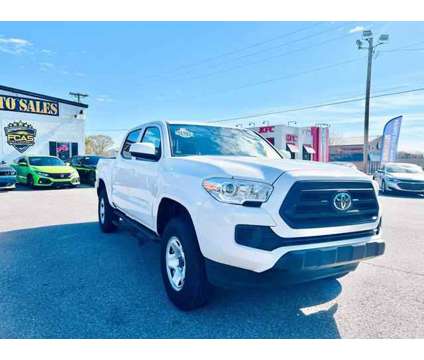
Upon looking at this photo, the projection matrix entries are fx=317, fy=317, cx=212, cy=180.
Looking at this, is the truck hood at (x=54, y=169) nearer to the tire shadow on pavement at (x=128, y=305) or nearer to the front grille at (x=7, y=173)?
the front grille at (x=7, y=173)

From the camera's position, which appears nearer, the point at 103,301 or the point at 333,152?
the point at 103,301

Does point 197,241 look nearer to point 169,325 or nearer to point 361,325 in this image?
point 169,325

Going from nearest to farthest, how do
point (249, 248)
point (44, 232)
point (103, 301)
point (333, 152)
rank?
point (249, 248), point (103, 301), point (44, 232), point (333, 152)

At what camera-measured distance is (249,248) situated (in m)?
2.45

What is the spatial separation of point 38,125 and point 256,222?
23.8m

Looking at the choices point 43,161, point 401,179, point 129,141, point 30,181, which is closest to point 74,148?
point 43,161

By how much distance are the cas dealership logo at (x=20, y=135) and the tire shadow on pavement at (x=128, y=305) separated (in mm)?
19684

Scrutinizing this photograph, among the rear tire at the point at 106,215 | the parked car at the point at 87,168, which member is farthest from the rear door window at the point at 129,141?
the parked car at the point at 87,168

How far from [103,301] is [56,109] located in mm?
23412

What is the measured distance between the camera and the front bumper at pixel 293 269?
2.44m

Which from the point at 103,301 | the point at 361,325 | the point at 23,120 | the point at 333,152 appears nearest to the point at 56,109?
the point at 23,120

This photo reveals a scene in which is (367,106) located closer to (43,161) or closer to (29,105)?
(43,161)

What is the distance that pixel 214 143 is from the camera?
397cm

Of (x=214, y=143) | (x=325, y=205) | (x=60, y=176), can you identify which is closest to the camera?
(x=325, y=205)
